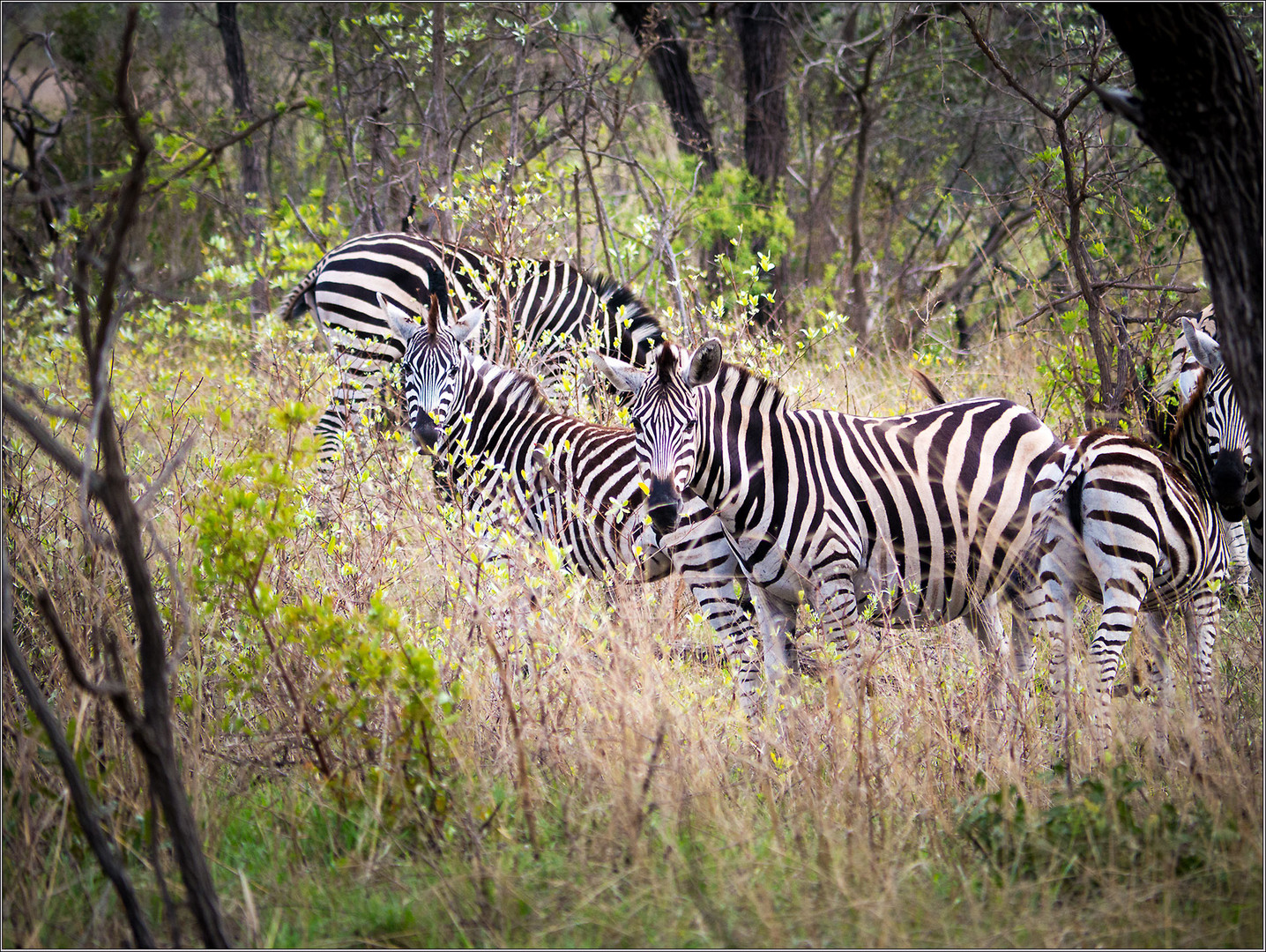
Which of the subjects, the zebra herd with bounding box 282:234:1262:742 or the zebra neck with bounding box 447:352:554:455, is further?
the zebra neck with bounding box 447:352:554:455

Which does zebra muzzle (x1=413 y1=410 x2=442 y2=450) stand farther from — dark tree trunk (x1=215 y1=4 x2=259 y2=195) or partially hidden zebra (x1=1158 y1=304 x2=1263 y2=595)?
dark tree trunk (x1=215 y1=4 x2=259 y2=195)

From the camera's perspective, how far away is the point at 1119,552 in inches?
155

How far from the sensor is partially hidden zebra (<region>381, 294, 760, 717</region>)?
4473mm

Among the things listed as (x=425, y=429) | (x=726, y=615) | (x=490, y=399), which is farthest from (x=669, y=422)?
(x=425, y=429)

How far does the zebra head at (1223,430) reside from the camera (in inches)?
177

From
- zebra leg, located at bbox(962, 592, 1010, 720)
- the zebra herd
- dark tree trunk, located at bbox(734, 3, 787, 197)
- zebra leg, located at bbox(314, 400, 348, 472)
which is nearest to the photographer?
zebra leg, located at bbox(962, 592, 1010, 720)

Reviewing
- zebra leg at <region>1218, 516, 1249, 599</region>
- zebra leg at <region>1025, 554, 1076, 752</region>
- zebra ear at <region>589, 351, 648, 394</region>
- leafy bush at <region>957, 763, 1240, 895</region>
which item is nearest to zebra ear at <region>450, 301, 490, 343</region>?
zebra ear at <region>589, 351, 648, 394</region>

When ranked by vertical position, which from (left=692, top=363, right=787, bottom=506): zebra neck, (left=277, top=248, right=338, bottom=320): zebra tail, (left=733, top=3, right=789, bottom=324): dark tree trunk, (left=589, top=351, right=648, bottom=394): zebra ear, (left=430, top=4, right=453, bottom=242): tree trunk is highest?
(left=733, top=3, right=789, bottom=324): dark tree trunk

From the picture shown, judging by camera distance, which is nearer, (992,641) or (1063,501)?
(1063,501)

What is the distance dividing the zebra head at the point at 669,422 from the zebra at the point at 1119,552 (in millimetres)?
1449

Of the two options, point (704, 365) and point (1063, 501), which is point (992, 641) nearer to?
point (1063, 501)

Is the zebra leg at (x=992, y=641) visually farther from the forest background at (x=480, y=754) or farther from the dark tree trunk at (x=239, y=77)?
the dark tree trunk at (x=239, y=77)

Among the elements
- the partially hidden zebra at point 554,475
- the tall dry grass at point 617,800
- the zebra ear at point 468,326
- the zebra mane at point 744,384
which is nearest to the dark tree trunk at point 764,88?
the zebra ear at point 468,326

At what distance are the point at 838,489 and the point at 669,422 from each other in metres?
0.78
